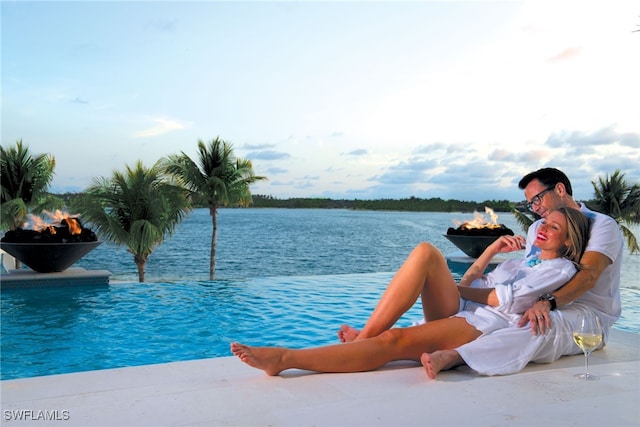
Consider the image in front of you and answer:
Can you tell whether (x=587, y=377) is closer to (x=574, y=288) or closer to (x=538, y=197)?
Answer: (x=574, y=288)

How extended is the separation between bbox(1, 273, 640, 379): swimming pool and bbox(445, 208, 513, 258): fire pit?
8.14 ft

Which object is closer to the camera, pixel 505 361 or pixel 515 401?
pixel 515 401

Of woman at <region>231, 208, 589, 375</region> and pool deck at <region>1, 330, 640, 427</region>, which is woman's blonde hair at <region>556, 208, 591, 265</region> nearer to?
woman at <region>231, 208, 589, 375</region>

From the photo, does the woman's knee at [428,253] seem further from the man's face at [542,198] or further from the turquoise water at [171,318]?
the turquoise water at [171,318]

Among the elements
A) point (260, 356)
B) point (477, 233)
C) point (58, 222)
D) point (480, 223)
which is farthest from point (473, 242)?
point (260, 356)

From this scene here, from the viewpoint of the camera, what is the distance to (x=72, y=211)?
329 inches

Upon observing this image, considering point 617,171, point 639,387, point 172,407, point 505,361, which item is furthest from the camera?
point 617,171

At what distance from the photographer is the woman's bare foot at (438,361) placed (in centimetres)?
203

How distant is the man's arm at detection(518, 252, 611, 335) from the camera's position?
2098 millimetres

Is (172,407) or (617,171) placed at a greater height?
(617,171)

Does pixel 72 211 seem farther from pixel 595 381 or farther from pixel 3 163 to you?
pixel 595 381

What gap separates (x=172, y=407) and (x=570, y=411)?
1.32 metres

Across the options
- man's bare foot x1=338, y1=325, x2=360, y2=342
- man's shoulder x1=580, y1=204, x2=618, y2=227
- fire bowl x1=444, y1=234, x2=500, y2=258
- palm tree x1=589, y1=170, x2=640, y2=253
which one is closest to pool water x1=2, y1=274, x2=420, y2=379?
man's bare foot x1=338, y1=325, x2=360, y2=342

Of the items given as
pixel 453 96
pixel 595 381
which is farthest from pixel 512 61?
pixel 595 381
